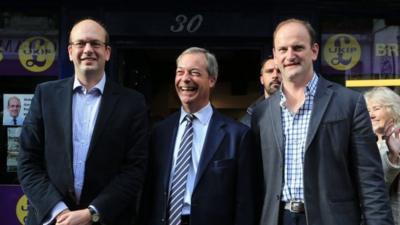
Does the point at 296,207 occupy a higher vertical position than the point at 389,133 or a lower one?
lower

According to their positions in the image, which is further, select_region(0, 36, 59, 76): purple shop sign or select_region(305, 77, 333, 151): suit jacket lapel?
select_region(0, 36, 59, 76): purple shop sign

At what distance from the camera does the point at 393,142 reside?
3.26 m

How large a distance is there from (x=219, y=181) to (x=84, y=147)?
75 cm

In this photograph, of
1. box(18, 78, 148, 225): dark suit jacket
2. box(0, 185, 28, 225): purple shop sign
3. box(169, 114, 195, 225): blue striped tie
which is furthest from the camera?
box(0, 185, 28, 225): purple shop sign

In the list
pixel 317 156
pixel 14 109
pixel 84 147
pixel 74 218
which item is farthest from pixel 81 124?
pixel 14 109

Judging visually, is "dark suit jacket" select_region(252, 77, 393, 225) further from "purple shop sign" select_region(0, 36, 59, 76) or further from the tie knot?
"purple shop sign" select_region(0, 36, 59, 76)

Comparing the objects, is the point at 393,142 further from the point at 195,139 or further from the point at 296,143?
the point at 195,139

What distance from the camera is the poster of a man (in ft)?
17.9

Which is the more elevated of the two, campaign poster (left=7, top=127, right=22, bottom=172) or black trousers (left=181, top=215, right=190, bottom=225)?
campaign poster (left=7, top=127, right=22, bottom=172)

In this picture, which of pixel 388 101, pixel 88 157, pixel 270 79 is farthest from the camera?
pixel 270 79

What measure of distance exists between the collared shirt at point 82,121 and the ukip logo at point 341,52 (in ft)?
9.67

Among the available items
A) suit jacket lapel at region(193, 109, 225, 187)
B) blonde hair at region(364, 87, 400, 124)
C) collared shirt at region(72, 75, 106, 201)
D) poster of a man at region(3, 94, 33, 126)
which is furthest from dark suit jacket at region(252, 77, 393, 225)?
poster of a man at region(3, 94, 33, 126)

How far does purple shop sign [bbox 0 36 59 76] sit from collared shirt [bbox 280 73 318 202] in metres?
3.13

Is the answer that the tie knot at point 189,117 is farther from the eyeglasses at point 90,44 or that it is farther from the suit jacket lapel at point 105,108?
the eyeglasses at point 90,44
